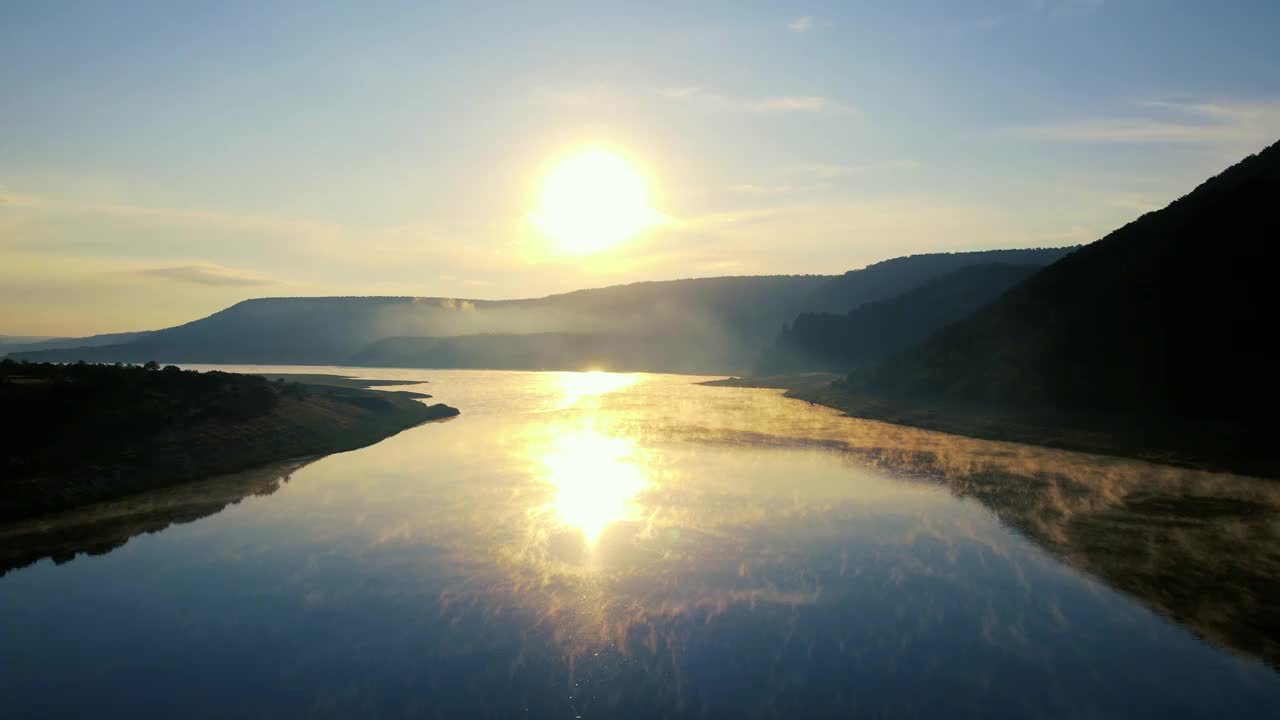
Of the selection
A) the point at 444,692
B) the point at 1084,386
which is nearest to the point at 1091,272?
the point at 1084,386

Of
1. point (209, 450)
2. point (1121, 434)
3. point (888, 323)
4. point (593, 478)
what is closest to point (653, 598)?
point (593, 478)

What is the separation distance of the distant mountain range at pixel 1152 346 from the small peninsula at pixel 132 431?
54.0 m

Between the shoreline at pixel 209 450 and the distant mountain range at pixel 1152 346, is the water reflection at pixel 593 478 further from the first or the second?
the distant mountain range at pixel 1152 346

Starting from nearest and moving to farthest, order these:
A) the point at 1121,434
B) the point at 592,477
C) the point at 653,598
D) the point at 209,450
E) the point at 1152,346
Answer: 1. the point at 653,598
2. the point at 592,477
3. the point at 209,450
4. the point at 1121,434
5. the point at 1152,346

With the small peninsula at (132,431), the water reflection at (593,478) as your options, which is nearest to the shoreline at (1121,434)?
the water reflection at (593,478)

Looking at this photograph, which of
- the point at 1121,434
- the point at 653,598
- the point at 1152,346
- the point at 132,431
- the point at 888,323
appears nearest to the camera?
the point at 653,598

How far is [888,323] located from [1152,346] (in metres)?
103

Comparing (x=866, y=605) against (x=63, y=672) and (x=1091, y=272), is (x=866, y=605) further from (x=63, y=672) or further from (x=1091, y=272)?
(x=1091, y=272)

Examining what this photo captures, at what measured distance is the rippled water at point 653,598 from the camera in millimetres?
15242

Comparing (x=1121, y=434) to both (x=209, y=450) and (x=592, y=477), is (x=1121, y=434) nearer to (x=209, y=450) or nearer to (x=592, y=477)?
(x=592, y=477)

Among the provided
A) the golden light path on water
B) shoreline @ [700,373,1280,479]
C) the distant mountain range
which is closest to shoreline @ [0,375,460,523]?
the golden light path on water

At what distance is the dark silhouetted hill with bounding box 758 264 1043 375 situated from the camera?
15575cm

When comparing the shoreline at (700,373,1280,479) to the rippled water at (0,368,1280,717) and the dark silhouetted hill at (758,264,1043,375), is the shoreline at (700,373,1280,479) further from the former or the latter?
the dark silhouetted hill at (758,264,1043,375)

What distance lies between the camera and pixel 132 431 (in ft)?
133
